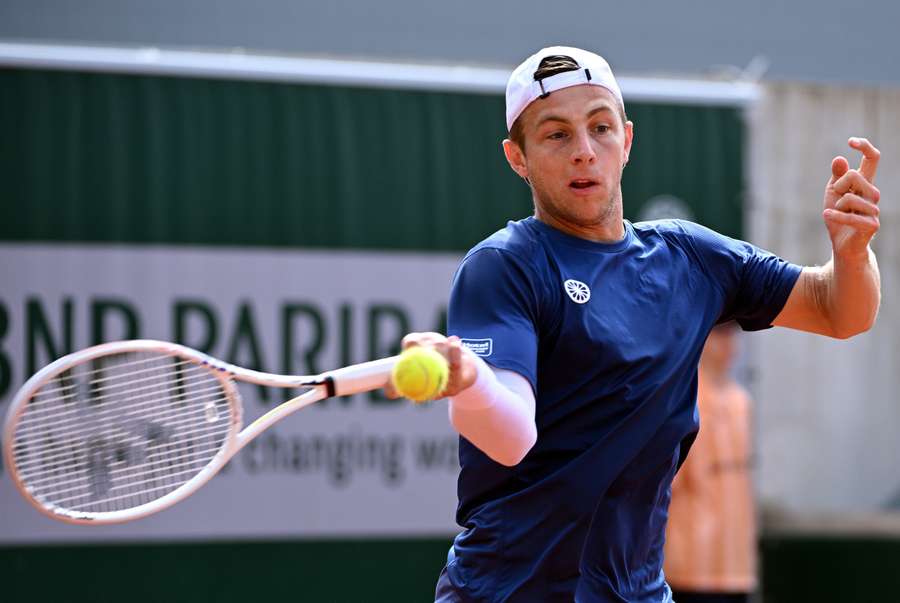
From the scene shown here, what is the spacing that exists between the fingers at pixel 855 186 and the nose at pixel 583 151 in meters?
0.59

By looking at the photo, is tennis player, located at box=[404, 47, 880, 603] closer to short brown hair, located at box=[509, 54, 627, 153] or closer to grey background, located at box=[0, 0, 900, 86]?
short brown hair, located at box=[509, 54, 627, 153]

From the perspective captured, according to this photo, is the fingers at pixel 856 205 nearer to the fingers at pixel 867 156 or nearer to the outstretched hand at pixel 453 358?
the fingers at pixel 867 156

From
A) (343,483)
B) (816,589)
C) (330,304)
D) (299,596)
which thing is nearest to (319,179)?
(330,304)

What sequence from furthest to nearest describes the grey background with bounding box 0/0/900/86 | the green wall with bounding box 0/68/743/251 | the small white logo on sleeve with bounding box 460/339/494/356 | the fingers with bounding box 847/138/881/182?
the grey background with bounding box 0/0/900/86 < the green wall with bounding box 0/68/743/251 < the fingers with bounding box 847/138/881/182 < the small white logo on sleeve with bounding box 460/339/494/356

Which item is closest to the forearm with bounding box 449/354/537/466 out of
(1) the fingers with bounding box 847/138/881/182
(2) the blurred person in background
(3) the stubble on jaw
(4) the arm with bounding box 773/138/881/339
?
(3) the stubble on jaw

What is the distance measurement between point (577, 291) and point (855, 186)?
0.72 m

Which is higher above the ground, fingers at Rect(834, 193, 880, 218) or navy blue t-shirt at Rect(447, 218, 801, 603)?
fingers at Rect(834, 193, 880, 218)

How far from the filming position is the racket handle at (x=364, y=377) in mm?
2846

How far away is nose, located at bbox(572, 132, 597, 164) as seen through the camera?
10.3 ft

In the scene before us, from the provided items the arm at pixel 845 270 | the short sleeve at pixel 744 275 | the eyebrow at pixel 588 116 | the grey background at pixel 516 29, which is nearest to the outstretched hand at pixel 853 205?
the arm at pixel 845 270

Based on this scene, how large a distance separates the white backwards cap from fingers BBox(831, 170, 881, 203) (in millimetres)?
551

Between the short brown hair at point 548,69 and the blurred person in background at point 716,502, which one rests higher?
the short brown hair at point 548,69

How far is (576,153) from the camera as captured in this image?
3.15 m

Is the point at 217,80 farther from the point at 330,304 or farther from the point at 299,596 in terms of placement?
the point at 299,596
